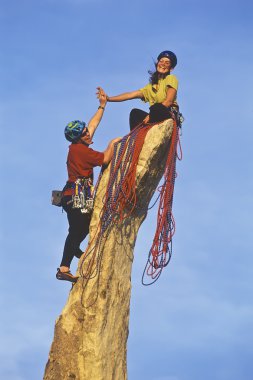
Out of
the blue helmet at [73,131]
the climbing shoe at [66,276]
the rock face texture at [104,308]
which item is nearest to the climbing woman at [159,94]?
the rock face texture at [104,308]

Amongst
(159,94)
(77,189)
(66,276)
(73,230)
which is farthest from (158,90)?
(66,276)

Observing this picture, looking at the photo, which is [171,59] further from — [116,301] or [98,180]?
[116,301]

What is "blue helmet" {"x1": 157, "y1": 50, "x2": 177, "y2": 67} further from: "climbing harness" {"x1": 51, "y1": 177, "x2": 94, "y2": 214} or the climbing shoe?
the climbing shoe

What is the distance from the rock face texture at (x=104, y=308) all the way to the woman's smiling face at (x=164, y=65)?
46.0 inches

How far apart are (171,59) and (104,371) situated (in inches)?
188

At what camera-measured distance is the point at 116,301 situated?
1353 cm

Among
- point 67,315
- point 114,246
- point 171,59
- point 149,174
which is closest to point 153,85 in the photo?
point 171,59

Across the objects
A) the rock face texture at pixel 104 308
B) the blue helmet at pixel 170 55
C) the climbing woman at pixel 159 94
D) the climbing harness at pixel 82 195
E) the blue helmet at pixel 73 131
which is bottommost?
the rock face texture at pixel 104 308

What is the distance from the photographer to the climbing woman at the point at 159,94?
1388cm

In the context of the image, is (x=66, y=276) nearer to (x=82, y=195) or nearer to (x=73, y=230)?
(x=73, y=230)

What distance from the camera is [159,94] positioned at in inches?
567

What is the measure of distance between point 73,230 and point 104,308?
127cm

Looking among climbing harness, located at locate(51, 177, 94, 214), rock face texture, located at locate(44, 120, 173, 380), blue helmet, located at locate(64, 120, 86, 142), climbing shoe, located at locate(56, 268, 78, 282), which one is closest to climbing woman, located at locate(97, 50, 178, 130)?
rock face texture, located at locate(44, 120, 173, 380)

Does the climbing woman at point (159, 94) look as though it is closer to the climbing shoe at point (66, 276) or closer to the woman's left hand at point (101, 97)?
the woman's left hand at point (101, 97)
